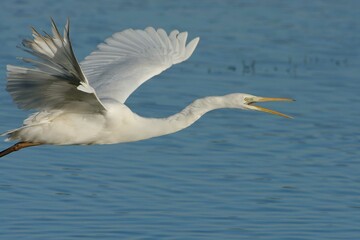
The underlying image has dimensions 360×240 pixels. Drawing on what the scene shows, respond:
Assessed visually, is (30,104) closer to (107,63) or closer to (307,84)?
(107,63)

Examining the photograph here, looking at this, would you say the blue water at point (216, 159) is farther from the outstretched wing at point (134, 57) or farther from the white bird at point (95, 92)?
the outstretched wing at point (134, 57)

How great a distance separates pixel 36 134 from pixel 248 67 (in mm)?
8417

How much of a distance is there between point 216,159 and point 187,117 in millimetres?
2851

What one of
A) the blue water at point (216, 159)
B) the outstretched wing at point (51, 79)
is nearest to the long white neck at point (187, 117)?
the outstretched wing at point (51, 79)

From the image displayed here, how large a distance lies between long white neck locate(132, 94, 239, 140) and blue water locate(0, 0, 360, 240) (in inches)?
38.8

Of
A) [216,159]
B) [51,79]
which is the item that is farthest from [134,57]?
[51,79]

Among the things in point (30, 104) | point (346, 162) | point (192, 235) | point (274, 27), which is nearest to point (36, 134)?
point (30, 104)

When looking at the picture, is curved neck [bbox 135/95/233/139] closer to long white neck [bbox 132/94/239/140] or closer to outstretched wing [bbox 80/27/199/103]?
long white neck [bbox 132/94/239/140]

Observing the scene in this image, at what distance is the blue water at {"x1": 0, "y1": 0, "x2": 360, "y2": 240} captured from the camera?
10797 millimetres

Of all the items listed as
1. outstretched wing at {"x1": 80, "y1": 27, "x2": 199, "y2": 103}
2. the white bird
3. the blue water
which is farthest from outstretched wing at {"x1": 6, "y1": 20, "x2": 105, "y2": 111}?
outstretched wing at {"x1": 80, "y1": 27, "x2": 199, "y2": 103}

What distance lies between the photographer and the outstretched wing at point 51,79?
27.7 ft

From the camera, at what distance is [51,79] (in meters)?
9.00

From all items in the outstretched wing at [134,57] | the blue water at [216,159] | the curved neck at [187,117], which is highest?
the outstretched wing at [134,57]

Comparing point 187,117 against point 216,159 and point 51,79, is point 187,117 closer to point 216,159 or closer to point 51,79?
point 51,79
